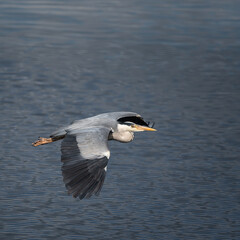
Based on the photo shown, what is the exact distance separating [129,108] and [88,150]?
6.35 m

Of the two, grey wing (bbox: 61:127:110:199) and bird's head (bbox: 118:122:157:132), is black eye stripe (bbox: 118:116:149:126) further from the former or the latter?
grey wing (bbox: 61:127:110:199)

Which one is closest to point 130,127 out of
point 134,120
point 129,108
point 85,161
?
point 134,120

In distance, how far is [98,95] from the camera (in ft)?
52.2

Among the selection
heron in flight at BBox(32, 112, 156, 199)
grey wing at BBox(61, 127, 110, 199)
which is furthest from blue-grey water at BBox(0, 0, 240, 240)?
grey wing at BBox(61, 127, 110, 199)

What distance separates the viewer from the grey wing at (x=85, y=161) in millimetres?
8023

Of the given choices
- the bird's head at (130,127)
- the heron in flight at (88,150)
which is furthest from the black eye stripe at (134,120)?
the heron in flight at (88,150)

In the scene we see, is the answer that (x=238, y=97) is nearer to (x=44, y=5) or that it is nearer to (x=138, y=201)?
(x=138, y=201)

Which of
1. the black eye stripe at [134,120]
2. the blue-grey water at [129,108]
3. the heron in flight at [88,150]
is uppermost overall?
the heron in flight at [88,150]

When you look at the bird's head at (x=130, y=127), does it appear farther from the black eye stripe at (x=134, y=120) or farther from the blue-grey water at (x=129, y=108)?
the blue-grey water at (x=129, y=108)

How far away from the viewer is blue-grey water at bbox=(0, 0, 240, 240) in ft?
32.0

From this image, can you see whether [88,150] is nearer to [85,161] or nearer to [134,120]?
[85,161]

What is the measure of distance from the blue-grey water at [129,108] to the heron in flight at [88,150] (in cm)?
98

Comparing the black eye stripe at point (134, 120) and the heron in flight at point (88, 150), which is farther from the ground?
the heron in flight at point (88, 150)

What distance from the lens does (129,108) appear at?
15.0 m
